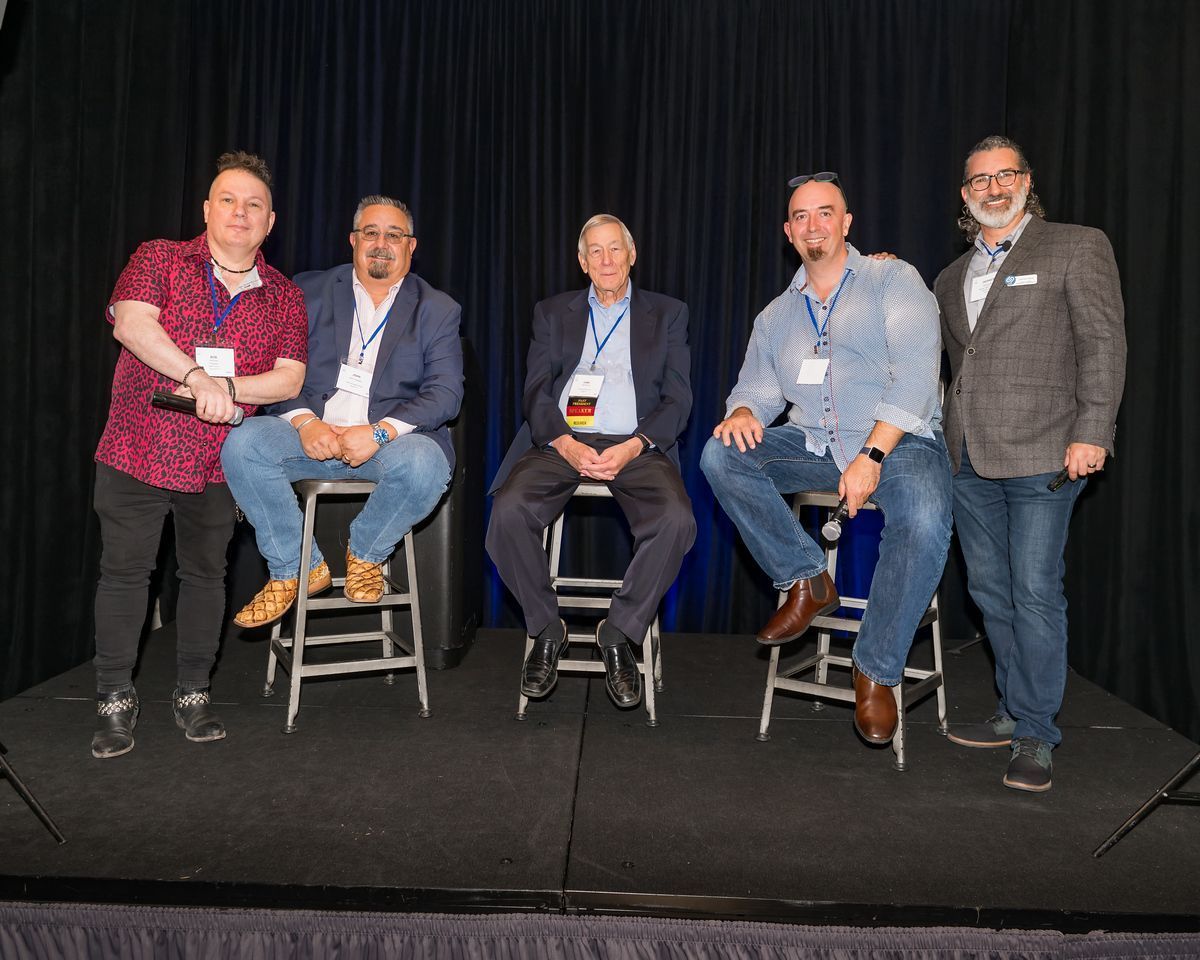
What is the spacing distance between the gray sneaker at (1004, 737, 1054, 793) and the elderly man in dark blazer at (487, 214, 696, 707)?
3.51 feet

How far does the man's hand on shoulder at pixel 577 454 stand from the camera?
2809 millimetres

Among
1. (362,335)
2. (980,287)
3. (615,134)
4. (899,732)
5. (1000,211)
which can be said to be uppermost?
(615,134)

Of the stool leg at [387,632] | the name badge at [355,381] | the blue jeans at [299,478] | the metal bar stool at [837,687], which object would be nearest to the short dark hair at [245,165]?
the name badge at [355,381]

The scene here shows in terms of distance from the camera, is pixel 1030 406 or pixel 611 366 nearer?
pixel 1030 406

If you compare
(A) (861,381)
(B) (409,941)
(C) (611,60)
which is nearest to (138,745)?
(B) (409,941)

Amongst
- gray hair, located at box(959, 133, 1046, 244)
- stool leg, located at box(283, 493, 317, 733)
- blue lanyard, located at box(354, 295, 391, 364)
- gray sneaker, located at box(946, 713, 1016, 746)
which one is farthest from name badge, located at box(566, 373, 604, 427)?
gray sneaker, located at box(946, 713, 1016, 746)

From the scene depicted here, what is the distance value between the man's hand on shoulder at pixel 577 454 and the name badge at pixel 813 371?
71cm

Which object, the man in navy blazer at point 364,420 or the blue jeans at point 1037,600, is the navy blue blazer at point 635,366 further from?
the blue jeans at point 1037,600

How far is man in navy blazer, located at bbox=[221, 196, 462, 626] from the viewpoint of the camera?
2631mm

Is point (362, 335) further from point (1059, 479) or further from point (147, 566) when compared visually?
point (1059, 479)

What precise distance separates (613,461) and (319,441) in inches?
36.2

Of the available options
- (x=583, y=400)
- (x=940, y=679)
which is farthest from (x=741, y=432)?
(x=940, y=679)

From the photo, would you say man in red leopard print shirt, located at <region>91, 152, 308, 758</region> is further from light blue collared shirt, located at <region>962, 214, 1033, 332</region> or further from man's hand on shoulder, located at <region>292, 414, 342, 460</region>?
light blue collared shirt, located at <region>962, 214, 1033, 332</region>

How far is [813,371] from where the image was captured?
2.75 m
